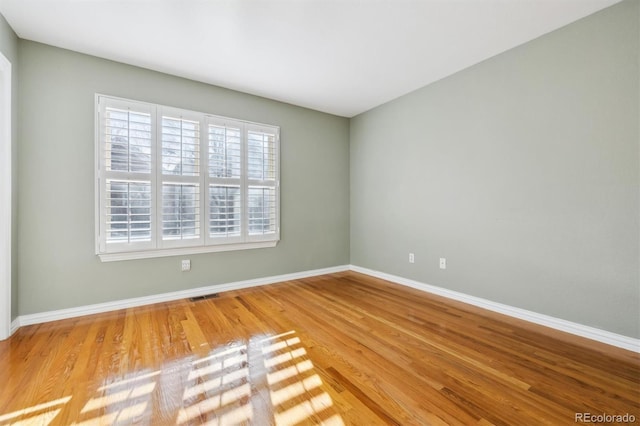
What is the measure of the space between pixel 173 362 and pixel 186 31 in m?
2.66

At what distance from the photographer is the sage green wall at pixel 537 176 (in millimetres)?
2074

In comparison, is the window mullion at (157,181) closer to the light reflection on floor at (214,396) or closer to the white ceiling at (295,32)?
the white ceiling at (295,32)

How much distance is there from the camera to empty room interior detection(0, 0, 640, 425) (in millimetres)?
1640

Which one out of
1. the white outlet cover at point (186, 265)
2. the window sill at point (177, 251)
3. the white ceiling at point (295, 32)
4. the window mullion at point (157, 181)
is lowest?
the white outlet cover at point (186, 265)

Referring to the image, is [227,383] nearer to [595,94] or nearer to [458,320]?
[458,320]

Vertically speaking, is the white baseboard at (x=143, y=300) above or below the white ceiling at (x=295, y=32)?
below

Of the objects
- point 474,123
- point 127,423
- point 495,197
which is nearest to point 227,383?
point 127,423

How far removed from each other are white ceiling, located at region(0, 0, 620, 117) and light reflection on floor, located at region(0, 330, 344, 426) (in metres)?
2.63

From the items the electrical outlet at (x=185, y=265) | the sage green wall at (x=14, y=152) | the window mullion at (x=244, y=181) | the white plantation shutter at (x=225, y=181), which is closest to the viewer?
the sage green wall at (x=14, y=152)

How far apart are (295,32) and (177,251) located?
8.52 ft

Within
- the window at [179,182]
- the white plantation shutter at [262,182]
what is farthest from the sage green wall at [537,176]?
the window at [179,182]

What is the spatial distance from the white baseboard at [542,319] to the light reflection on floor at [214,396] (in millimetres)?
2047

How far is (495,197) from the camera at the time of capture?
280 centimetres

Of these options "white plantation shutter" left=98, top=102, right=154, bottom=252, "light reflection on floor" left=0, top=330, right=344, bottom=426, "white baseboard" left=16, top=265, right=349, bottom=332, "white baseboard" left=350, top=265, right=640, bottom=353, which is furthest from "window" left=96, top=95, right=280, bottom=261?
Answer: "white baseboard" left=350, top=265, right=640, bottom=353
